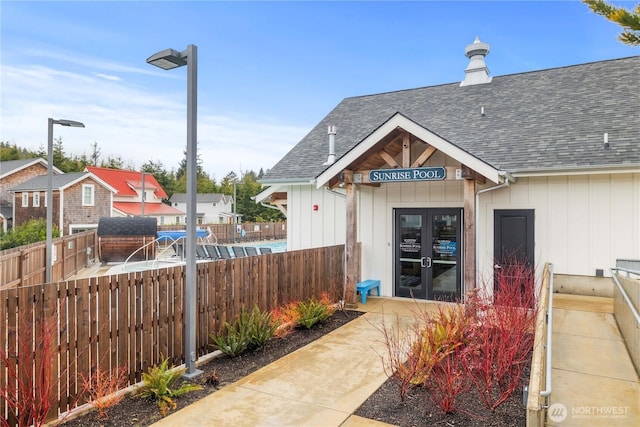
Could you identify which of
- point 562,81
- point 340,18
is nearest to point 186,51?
point 562,81

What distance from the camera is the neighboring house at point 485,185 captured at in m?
8.11

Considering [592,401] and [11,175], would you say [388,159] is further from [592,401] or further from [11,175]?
[11,175]

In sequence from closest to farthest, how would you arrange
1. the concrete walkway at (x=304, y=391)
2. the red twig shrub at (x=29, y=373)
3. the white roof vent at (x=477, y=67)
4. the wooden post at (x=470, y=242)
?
the red twig shrub at (x=29, y=373) < the concrete walkway at (x=304, y=391) < the wooden post at (x=470, y=242) < the white roof vent at (x=477, y=67)

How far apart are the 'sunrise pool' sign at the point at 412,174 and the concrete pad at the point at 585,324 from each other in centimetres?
327

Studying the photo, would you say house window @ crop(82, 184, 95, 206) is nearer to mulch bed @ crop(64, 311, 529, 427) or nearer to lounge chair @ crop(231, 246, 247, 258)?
lounge chair @ crop(231, 246, 247, 258)

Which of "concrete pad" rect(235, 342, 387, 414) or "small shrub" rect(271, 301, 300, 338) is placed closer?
"concrete pad" rect(235, 342, 387, 414)

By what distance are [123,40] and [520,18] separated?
54.1ft

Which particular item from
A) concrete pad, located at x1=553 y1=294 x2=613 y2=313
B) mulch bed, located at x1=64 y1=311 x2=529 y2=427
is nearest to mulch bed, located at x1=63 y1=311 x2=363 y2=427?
mulch bed, located at x1=64 y1=311 x2=529 y2=427

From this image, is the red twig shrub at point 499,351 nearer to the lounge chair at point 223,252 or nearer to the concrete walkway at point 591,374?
the concrete walkway at point 591,374

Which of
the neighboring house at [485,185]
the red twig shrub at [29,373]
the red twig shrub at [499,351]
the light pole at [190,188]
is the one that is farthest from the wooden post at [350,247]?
the red twig shrub at [29,373]

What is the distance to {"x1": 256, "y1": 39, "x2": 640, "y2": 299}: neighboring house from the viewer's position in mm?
8109

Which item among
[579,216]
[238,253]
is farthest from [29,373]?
[238,253]

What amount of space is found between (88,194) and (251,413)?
33.0m

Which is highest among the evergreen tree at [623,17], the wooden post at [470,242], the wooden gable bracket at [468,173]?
the evergreen tree at [623,17]
